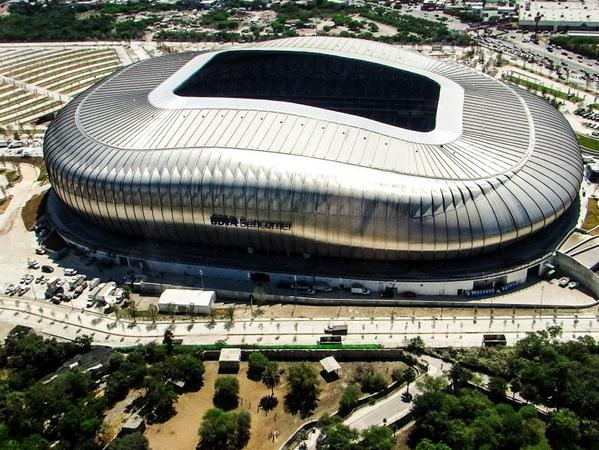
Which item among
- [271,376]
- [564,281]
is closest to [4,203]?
[271,376]

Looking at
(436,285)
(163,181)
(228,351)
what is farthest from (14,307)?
(436,285)

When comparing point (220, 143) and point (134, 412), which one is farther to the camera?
point (220, 143)

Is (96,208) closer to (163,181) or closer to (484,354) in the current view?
(163,181)

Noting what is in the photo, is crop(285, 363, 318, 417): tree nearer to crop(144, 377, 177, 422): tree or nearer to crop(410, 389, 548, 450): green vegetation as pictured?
crop(410, 389, 548, 450): green vegetation

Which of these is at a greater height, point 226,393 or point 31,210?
point 31,210

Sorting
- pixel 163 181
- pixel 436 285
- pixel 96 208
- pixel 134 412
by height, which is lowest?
pixel 134 412

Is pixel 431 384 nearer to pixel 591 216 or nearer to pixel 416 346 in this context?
pixel 416 346

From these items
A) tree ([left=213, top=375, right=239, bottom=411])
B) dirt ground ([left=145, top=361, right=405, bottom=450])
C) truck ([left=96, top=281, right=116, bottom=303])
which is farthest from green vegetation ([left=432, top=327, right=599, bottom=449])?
truck ([left=96, top=281, right=116, bottom=303])
